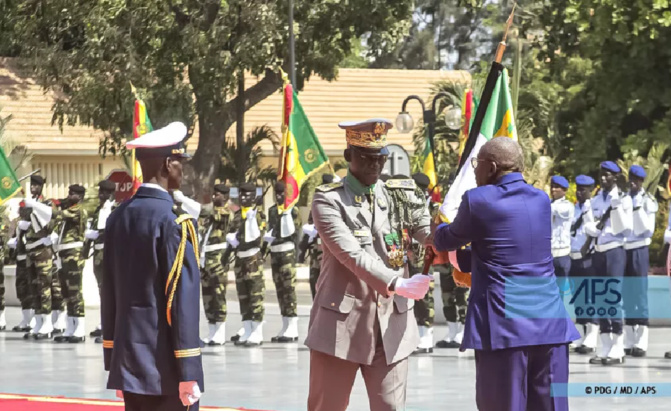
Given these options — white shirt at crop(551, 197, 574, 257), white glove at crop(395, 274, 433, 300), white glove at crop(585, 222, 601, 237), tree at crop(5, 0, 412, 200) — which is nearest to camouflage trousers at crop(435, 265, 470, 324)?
white shirt at crop(551, 197, 574, 257)

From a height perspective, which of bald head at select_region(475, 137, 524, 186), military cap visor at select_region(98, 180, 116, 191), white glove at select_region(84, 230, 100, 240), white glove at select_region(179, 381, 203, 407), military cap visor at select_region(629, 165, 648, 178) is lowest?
white glove at select_region(84, 230, 100, 240)

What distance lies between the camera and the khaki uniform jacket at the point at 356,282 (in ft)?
23.0

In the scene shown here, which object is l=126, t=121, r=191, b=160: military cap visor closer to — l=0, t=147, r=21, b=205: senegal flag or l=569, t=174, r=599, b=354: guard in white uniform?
l=569, t=174, r=599, b=354: guard in white uniform

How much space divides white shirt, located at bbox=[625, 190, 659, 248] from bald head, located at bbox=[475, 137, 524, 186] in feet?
27.7

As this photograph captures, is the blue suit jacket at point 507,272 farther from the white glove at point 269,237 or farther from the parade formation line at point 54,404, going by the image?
the white glove at point 269,237

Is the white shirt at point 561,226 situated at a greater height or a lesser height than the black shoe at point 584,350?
greater

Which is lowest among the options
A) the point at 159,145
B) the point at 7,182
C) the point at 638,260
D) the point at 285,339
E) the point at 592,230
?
the point at 285,339

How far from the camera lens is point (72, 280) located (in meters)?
17.6

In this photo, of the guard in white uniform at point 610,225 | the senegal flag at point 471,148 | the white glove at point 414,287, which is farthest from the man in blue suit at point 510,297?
the guard in white uniform at point 610,225

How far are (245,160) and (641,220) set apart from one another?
55.4 ft

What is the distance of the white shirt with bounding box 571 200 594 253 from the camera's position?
15.3 meters

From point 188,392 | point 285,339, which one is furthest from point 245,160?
point 188,392

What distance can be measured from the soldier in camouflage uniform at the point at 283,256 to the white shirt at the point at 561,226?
3539mm

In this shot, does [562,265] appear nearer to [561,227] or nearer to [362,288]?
[561,227]
